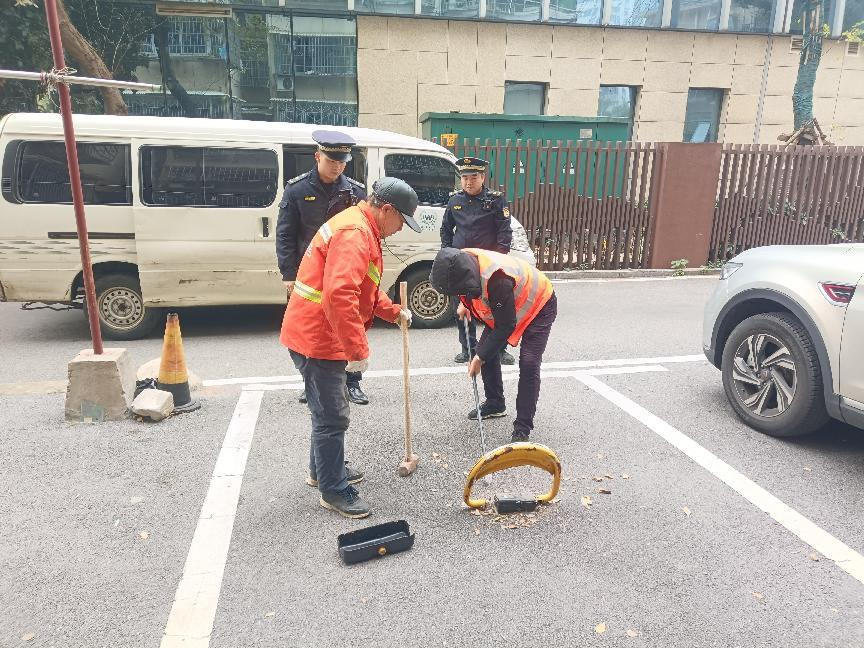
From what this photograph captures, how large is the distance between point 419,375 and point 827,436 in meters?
3.16

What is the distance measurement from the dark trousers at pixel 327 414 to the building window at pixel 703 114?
53.0 ft

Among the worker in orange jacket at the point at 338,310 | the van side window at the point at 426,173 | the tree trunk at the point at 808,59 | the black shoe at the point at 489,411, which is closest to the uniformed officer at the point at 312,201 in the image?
the black shoe at the point at 489,411

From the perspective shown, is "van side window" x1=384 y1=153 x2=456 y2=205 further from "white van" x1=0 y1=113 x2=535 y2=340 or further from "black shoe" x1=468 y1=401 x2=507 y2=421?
"black shoe" x1=468 y1=401 x2=507 y2=421

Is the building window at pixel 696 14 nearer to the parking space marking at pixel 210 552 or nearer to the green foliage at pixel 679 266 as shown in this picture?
the green foliage at pixel 679 266

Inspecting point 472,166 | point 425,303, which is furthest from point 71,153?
point 425,303

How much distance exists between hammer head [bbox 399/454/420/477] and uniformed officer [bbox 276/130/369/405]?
3.85 ft

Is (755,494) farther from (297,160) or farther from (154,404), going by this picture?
(297,160)

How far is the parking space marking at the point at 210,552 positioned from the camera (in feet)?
8.13

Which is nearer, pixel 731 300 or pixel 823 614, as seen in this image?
pixel 823 614

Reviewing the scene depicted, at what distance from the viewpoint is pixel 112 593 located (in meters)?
2.68

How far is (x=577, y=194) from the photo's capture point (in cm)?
1052

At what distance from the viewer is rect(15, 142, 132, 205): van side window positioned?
6.05m

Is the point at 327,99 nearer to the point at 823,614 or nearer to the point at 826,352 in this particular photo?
the point at 826,352

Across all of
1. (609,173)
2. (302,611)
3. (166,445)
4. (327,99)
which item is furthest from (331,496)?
(327,99)
